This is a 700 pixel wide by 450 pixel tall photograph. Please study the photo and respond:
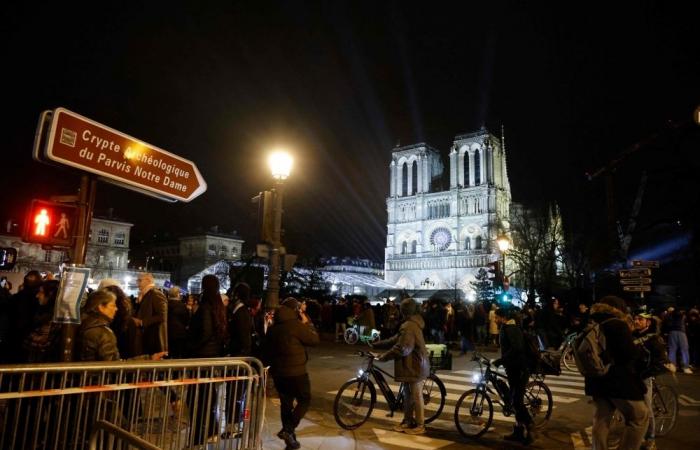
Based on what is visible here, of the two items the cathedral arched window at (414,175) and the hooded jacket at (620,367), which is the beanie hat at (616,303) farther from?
the cathedral arched window at (414,175)

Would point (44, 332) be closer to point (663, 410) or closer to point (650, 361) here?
point (650, 361)

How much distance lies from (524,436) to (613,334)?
7.96ft

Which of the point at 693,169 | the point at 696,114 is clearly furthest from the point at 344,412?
the point at 693,169

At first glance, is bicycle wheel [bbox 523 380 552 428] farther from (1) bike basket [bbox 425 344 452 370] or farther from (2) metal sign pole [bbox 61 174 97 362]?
(2) metal sign pole [bbox 61 174 97 362]

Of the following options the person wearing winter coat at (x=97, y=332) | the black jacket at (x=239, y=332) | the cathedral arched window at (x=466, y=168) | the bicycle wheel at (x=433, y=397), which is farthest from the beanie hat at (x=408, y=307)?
the cathedral arched window at (x=466, y=168)

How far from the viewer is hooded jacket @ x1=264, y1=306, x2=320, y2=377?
19.6 ft

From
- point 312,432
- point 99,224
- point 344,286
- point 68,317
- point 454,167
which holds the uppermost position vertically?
point 454,167

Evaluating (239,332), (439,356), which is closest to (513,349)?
(439,356)

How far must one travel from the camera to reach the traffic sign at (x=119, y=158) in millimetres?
4285

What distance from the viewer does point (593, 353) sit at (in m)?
4.95

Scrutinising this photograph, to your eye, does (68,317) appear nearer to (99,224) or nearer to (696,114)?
(696,114)

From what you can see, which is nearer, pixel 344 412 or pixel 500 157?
pixel 344 412

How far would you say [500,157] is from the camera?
86250mm

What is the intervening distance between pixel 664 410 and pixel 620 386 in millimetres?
2997
